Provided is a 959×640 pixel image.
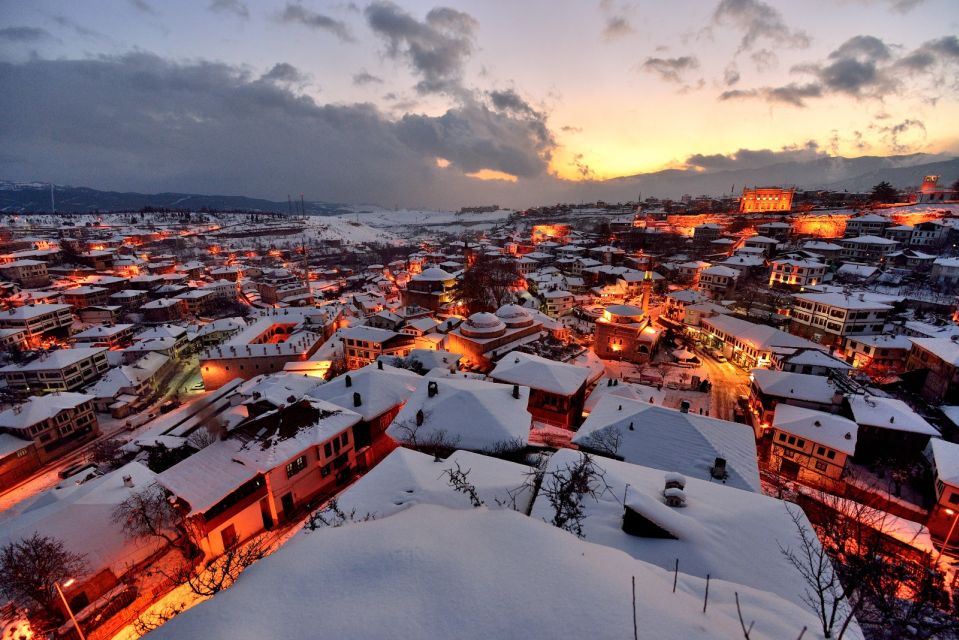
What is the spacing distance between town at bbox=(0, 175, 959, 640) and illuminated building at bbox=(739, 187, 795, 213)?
28.0m

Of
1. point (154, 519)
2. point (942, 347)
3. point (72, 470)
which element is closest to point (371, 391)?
point (154, 519)

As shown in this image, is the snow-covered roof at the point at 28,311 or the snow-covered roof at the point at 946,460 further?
the snow-covered roof at the point at 28,311

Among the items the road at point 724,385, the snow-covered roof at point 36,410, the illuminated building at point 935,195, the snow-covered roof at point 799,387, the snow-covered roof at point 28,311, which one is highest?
the illuminated building at point 935,195

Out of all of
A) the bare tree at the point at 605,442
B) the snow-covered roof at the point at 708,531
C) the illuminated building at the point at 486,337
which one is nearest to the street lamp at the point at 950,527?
the snow-covered roof at the point at 708,531

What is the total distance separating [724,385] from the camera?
121 feet

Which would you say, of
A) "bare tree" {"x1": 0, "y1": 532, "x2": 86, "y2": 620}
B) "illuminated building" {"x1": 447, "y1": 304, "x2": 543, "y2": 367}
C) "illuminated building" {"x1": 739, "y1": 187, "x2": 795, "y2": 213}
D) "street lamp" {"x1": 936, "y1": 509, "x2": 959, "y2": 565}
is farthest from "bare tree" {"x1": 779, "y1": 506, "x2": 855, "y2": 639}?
"illuminated building" {"x1": 739, "y1": 187, "x2": 795, "y2": 213}

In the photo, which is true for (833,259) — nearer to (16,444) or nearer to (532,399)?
(532,399)

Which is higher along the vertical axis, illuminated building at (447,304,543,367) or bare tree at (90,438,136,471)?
illuminated building at (447,304,543,367)

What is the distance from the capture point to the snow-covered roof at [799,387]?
2823 centimetres

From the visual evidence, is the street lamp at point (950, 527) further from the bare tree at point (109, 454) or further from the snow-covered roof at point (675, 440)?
the bare tree at point (109, 454)

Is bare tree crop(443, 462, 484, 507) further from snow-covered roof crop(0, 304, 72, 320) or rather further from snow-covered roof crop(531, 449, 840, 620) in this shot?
snow-covered roof crop(0, 304, 72, 320)

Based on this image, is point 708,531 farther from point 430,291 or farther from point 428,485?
point 430,291

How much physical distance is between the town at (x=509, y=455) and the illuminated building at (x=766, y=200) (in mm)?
28019

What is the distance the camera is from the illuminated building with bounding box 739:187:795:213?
98.1 metres
